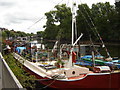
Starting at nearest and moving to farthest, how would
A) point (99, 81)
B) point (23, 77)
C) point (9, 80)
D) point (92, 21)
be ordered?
point (9, 80) → point (23, 77) → point (99, 81) → point (92, 21)

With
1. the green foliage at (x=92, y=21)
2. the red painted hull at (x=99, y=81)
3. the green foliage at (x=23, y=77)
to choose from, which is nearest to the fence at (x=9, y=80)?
the green foliage at (x=23, y=77)

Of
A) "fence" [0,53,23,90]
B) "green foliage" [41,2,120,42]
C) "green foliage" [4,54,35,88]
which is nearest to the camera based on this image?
"fence" [0,53,23,90]

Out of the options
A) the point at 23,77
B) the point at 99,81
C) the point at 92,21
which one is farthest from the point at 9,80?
the point at 92,21

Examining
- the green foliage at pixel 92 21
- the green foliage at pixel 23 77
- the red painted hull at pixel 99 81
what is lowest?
the red painted hull at pixel 99 81

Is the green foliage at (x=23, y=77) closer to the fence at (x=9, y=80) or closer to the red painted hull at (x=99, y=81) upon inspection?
the fence at (x=9, y=80)

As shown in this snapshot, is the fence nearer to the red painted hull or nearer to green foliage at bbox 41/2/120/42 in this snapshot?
the red painted hull

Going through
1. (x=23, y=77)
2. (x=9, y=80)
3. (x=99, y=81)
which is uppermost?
(x=9, y=80)

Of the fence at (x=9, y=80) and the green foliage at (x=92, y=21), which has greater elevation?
the green foliage at (x=92, y=21)

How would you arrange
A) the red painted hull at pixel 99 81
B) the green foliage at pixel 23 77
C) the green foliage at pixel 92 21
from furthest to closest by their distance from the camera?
the green foliage at pixel 92 21 < the red painted hull at pixel 99 81 < the green foliage at pixel 23 77

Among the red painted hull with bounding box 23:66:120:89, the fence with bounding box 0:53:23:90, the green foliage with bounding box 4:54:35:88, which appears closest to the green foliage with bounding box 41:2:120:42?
the red painted hull with bounding box 23:66:120:89

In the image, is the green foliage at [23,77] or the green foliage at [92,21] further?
the green foliage at [92,21]

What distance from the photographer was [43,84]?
384 inches

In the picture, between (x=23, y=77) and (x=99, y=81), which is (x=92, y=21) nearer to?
(x=99, y=81)

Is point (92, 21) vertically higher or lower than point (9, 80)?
higher
